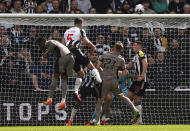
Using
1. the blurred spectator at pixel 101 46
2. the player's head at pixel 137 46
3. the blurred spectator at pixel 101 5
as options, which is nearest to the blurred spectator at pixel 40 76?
the blurred spectator at pixel 101 46

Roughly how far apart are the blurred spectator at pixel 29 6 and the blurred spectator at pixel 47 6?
35cm

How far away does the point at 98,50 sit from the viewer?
1541 cm

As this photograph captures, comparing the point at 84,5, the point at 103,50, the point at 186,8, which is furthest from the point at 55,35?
the point at 186,8

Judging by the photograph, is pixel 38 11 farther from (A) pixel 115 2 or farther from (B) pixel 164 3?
(B) pixel 164 3

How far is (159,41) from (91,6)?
10.1ft

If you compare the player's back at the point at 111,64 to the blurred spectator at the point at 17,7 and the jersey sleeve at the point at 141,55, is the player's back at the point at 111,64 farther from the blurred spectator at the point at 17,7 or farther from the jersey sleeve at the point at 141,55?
the blurred spectator at the point at 17,7

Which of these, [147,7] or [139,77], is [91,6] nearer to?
[147,7]

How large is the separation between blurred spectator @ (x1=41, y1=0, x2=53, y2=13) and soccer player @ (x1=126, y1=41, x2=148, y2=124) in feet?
11.1

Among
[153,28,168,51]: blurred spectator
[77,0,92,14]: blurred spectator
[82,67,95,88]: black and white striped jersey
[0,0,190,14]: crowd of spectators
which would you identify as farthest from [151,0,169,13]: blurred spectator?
[82,67,95,88]: black and white striped jersey

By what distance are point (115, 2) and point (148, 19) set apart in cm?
330

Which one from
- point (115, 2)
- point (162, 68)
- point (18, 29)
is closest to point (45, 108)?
point (18, 29)

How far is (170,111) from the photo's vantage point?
15430 mm

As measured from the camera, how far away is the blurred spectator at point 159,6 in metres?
18.1

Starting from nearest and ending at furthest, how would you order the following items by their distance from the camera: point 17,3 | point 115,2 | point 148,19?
point 148,19
point 17,3
point 115,2
